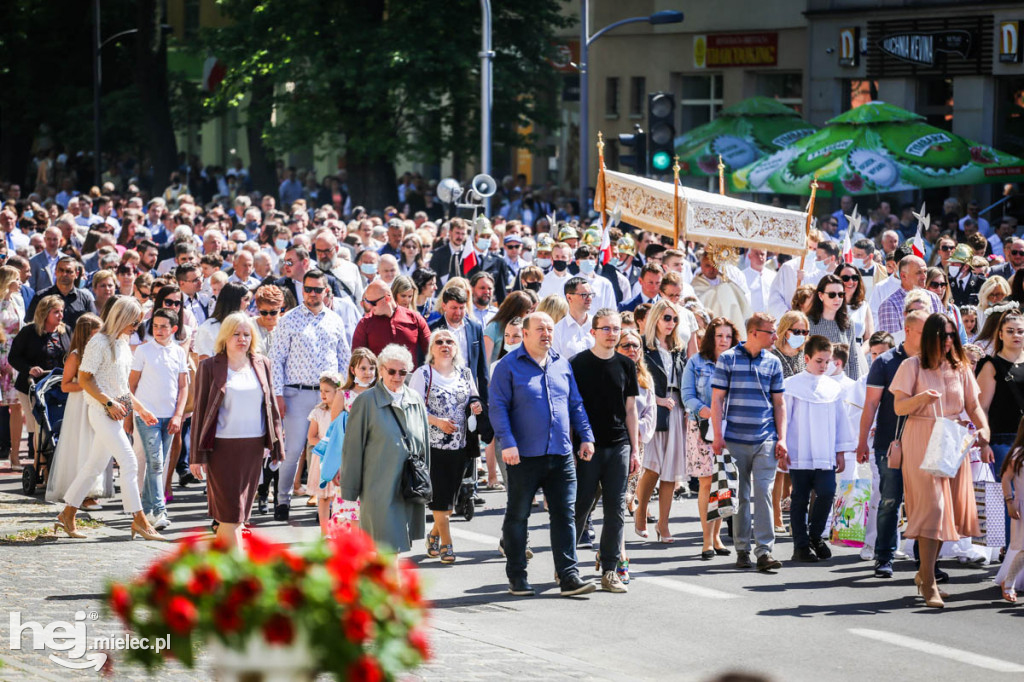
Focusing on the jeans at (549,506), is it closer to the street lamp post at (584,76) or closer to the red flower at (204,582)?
the red flower at (204,582)

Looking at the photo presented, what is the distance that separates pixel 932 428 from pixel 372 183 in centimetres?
2768

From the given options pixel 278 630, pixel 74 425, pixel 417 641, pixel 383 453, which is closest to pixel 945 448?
pixel 383 453

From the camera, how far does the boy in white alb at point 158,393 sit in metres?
12.0

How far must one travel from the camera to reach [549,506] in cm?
1028

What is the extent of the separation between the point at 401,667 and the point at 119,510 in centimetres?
986

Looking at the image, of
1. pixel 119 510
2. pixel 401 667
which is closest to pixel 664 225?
pixel 119 510

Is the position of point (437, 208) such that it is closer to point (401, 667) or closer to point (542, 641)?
point (542, 641)

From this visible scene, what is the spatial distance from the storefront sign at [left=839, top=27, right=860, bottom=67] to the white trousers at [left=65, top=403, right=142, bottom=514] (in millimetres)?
29012

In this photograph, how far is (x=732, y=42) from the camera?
42.0 metres

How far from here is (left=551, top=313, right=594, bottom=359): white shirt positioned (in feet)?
43.0

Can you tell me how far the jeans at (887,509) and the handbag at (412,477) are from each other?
3.15m

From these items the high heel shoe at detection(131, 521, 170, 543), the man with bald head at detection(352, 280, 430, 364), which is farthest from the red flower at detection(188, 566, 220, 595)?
the man with bald head at detection(352, 280, 430, 364)

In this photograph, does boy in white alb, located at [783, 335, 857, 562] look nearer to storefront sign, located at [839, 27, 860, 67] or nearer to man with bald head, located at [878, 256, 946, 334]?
man with bald head, located at [878, 256, 946, 334]

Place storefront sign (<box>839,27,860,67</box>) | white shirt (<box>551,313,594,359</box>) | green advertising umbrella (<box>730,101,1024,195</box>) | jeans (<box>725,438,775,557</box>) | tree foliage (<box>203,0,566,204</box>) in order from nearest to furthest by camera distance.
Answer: jeans (<box>725,438,775,557</box>) < white shirt (<box>551,313,594,359</box>) < green advertising umbrella (<box>730,101,1024,195</box>) < tree foliage (<box>203,0,566,204</box>) < storefront sign (<box>839,27,860,67</box>)
